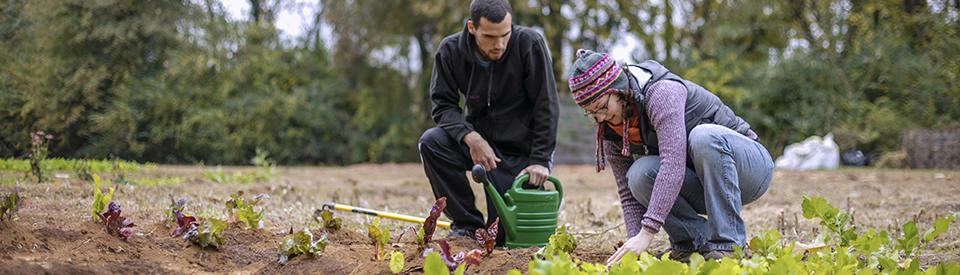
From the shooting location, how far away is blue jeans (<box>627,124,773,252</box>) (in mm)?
2973

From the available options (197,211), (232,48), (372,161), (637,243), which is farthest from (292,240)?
(372,161)

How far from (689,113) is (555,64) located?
10908 millimetres

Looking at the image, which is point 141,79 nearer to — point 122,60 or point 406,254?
point 122,60

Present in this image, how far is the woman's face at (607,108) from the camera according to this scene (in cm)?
290

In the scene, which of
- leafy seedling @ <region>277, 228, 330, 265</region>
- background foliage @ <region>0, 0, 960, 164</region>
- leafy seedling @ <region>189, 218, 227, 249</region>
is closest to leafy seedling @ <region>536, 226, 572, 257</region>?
leafy seedling @ <region>277, 228, 330, 265</region>

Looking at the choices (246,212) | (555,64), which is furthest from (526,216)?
(555,64)

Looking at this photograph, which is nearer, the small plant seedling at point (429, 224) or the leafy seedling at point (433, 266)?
the leafy seedling at point (433, 266)

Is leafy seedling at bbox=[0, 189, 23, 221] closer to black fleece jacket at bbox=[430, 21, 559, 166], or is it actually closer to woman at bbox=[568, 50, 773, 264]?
black fleece jacket at bbox=[430, 21, 559, 166]

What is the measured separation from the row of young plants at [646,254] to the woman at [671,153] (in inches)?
10.3

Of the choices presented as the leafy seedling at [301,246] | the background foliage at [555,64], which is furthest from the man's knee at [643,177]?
the background foliage at [555,64]

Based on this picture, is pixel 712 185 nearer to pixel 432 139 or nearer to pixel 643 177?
pixel 643 177

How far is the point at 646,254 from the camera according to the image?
2.29 m

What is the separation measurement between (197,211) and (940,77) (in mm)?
10343

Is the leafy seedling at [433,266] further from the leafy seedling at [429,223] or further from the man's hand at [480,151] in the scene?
the man's hand at [480,151]
